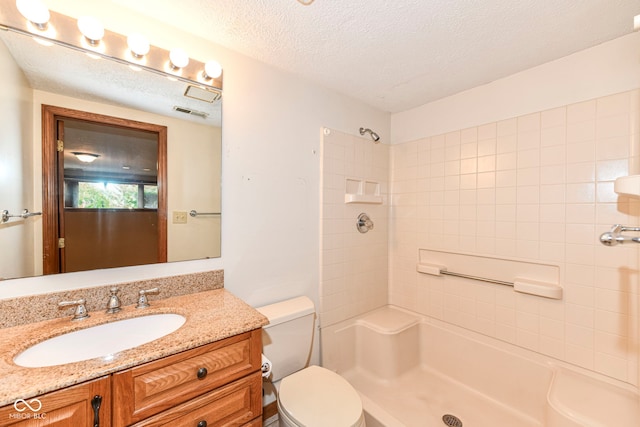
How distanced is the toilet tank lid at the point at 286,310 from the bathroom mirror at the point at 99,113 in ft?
1.47

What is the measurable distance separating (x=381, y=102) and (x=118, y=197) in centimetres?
191

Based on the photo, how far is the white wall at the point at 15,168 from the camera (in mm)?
971

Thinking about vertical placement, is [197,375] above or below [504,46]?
below

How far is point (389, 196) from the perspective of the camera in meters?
2.44

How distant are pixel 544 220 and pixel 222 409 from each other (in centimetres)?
196

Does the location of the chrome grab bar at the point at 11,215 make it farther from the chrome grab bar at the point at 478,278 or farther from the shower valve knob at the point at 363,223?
the chrome grab bar at the point at 478,278

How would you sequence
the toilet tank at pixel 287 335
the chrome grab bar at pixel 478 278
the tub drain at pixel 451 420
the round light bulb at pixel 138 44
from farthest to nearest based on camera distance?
the chrome grab bar at pixel 478 278 < the tub drain at pixel 451 420 < the toilet tank at pixel 287 335 < the round light bulb at pixel 138 44

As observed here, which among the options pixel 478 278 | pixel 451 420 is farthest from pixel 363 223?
pixel 451 420

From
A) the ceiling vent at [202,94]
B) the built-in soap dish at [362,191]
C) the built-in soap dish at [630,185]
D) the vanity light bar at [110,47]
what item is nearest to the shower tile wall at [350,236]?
the built-in soap dish at [362,191]

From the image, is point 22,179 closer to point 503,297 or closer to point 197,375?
point 197,375

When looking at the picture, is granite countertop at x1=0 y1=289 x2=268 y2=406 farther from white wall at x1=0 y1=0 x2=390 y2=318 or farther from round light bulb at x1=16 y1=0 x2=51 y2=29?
round light bulb at x1=16 y1=0 x2=51 y2=29

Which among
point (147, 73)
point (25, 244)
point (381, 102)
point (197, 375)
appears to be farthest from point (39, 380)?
point (381, 102)

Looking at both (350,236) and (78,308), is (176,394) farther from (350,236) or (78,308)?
(350,236)

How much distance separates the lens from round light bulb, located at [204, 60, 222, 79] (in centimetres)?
136
